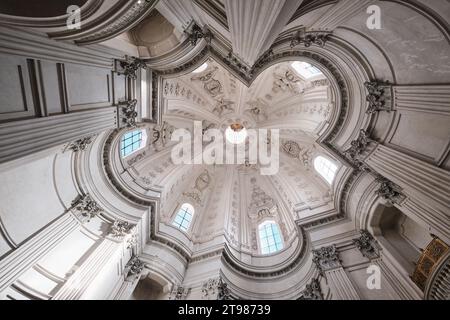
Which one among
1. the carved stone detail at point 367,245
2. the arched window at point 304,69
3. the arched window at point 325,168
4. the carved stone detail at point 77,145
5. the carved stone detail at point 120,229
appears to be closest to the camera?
the carved stone detail at point 77,145

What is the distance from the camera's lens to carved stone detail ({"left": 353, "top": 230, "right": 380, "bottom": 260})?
7.82 meters

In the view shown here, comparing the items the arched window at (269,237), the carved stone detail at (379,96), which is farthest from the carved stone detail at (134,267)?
the carved stone detail at (379,96)

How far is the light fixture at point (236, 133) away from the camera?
1877 cm

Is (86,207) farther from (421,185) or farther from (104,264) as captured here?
(421,185)

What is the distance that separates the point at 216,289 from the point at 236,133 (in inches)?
488

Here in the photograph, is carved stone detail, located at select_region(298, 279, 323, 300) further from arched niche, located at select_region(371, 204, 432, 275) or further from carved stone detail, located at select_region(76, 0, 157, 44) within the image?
carved stone detail, located at select_region(76, 0, 157, 44)

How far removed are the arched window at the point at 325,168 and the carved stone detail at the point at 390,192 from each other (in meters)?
3.98

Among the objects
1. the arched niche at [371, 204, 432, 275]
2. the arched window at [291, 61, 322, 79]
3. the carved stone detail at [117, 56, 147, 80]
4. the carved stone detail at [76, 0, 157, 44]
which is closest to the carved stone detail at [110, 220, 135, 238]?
the carved stone detail at [117, 56, 147, 80]

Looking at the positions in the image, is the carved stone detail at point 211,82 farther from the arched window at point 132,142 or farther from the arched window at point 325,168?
the arched window at point 325,168

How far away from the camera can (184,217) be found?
14.0 m

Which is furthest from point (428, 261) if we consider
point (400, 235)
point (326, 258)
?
point (326, 258)

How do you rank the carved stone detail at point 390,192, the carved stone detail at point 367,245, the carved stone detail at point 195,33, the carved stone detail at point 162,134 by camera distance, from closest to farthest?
the carved stone detail at point 390,192
the carved stone detail at point 195,33
the carved stone detail at point 367,245
the carved stone detail at point 162,134

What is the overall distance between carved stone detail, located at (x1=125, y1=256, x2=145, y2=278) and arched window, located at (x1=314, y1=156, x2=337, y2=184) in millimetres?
9360
